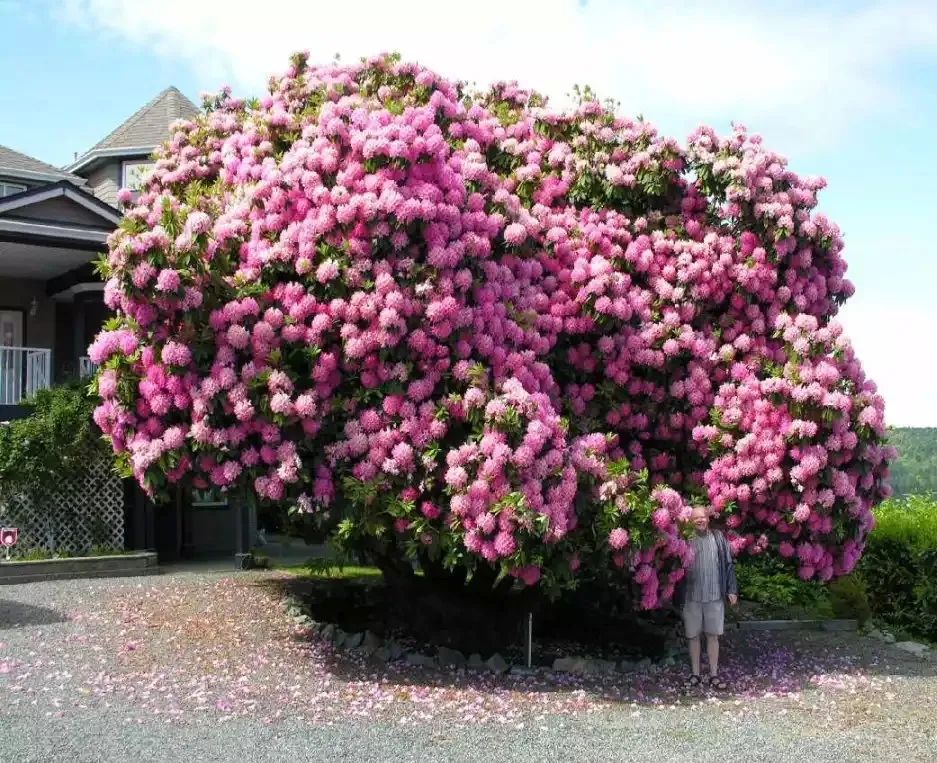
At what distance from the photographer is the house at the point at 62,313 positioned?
56.5 ft

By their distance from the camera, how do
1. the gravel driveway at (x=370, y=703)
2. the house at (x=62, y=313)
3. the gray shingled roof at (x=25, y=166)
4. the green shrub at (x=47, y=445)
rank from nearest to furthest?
the gravel driveway at (x=370, y=703), the green shrub at (x=47, y=445), the house at (x=62, y=313), the gray shingled roof at (x=25, y=166)

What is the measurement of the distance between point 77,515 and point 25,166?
1335cm

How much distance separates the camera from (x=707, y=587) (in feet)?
32.3

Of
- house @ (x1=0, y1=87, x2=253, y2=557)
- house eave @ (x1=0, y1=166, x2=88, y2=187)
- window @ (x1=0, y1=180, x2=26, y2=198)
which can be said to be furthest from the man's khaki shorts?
window @ (x1=0, y1=180, x2=26, y2=198)

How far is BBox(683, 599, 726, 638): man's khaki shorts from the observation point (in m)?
9.91

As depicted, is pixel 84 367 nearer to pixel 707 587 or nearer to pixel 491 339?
pixel 491 339

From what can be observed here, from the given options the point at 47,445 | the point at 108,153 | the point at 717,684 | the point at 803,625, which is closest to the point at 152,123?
the point at 108,153

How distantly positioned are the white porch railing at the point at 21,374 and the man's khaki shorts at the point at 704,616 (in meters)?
12.2

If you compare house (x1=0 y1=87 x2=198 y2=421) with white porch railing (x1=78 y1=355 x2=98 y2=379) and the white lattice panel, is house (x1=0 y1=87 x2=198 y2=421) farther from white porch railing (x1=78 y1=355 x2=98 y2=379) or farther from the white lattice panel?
the white lattice panel

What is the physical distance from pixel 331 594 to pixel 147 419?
5.65m

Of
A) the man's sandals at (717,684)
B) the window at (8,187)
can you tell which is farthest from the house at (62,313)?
the man's sandals at (717,684)

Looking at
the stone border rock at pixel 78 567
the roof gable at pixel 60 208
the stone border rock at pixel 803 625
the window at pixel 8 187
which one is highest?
the window at pixel 8 187

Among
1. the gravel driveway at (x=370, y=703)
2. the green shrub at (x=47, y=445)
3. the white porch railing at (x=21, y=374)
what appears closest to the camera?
the gravel driveway at (x=370, y=703)

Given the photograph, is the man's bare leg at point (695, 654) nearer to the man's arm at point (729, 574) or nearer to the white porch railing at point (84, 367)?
the man's arm at point (729, 574)
